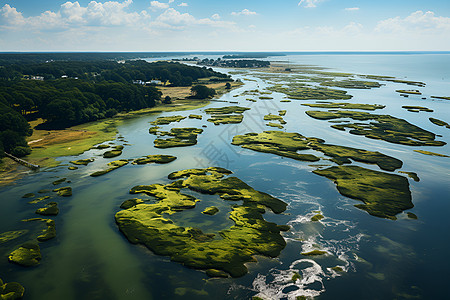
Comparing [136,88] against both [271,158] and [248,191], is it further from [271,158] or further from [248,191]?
[248,191]

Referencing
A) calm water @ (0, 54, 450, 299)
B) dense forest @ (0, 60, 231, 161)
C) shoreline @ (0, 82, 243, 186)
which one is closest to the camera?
calm water @ (0, 54, 450, 299)

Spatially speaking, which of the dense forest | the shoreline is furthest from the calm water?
the dense forest

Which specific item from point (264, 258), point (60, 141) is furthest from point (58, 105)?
point (264, 258)

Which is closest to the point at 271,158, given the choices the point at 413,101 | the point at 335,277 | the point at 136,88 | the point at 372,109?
the point at 335,277

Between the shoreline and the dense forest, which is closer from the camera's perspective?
the shoreline

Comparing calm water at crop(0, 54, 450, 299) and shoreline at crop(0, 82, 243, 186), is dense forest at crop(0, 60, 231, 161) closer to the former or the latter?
shoreline at crop(0, 82, 243, 186)

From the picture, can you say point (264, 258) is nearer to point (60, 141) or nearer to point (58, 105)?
point (60, 141)

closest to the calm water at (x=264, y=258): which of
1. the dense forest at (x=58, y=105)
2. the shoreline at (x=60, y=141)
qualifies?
the shoreline at (x=60, y=141)

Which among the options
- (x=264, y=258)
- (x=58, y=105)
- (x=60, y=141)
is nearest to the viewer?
(x=264, y=258)

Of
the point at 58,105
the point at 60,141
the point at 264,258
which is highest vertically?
Result: the point at 58,105
